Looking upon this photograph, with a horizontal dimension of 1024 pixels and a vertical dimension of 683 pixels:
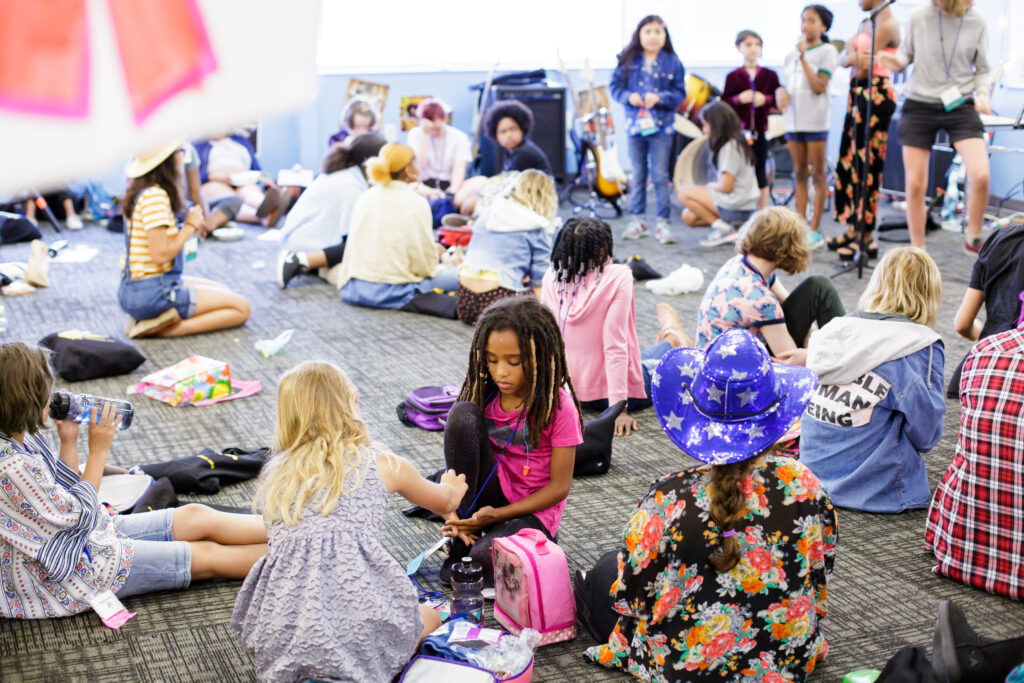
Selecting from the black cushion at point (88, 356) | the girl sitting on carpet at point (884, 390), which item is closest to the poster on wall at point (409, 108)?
the black cushion at point (88, 356)

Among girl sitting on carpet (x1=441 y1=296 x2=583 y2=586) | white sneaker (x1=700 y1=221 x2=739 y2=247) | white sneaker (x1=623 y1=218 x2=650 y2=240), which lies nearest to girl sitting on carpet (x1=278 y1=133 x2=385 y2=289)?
white sneaker (x1=623 y1=218 x2=650 y2=240)

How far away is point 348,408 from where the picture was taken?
2076 millimetres

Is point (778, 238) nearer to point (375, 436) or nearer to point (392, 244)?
point (375, 436)

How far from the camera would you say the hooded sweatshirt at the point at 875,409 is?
2840mm

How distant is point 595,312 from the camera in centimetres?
353

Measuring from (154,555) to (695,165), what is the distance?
5655 mm

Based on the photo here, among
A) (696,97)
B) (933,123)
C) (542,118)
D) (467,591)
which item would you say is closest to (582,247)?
(467,591)

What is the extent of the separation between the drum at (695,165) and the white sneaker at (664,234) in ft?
1.54

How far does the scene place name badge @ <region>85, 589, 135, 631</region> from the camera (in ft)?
7.80

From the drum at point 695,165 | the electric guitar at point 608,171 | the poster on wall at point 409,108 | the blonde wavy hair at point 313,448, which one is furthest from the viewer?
the poster on wall at point 409,108

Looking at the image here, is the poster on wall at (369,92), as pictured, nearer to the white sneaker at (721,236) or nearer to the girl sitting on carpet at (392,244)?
the white sneaker at (721,236)

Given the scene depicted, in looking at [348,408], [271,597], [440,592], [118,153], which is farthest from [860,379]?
[118,153]

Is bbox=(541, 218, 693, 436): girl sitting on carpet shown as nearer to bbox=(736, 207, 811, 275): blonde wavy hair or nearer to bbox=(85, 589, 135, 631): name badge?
bbox=(736, 207, 811, 275): blonde wavy hair

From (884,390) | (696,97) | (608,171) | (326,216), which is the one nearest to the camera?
(884,390)
